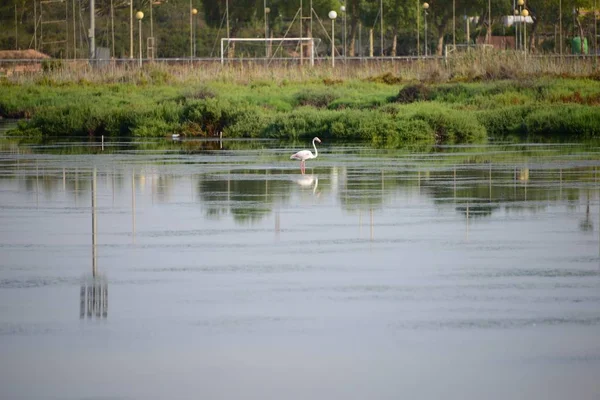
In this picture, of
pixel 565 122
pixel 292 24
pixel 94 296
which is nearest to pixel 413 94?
pixel 565 122

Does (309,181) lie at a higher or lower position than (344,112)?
lower

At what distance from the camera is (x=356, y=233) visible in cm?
1720

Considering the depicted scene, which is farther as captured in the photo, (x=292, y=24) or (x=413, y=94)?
(x=292, y=24)

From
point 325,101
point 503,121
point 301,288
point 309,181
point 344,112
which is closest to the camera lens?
point 301,288

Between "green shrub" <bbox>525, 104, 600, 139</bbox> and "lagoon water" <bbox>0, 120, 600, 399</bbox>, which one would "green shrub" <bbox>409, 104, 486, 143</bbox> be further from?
"lagoon water" <bbox>0, 120, 600, 399</bbox>

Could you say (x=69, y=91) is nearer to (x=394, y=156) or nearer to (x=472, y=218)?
(x=394, y=156)

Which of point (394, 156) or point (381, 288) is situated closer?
point (381, 288)

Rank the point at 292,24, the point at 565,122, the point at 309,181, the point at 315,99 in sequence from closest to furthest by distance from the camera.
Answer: the point at 309,181
the point at 565,122
the point at 315,99
the point at 292,24

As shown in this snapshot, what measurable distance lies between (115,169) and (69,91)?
105 feet

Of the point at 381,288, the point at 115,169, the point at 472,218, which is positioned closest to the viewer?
the point at 381,288

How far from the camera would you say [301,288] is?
42.9ft

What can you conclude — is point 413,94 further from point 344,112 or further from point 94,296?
point 94,296

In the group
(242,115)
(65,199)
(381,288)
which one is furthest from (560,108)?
(381,288)

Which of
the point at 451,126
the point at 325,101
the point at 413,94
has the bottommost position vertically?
the point at 451,126
